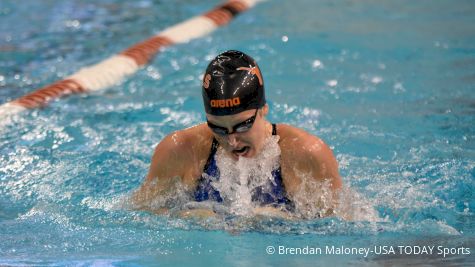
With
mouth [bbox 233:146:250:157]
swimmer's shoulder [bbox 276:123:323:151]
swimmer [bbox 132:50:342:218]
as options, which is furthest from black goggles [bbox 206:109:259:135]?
swimmer's shoulder [bbox 276:123:323:151]

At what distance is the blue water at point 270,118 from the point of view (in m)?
3.09

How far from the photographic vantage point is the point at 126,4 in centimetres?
816

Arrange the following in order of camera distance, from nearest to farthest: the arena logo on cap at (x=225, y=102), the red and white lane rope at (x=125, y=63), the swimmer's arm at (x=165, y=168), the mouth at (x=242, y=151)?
1. the arena logo on cap at (x=225, y=102)
2. the mouth at (x=242, y=151)
3. the swimmer's arm at (x=165, y=168)
4. the red and white lane rope at (x=125, y=63)

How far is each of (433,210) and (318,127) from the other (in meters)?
1.34

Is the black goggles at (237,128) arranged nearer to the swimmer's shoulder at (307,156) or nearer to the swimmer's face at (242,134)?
the swimmer's face at (242,134)

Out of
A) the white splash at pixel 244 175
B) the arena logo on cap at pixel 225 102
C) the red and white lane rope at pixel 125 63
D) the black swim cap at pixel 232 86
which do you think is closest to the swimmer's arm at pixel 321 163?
the white splash at pixel 244 175

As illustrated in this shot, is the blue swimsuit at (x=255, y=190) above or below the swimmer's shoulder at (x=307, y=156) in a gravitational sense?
below

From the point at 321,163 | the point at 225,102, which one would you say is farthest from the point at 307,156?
the point at 225,102

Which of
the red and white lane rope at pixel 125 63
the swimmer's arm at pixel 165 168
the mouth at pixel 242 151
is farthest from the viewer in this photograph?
the red and white lane rope at pixel 125 63

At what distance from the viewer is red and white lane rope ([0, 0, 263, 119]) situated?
16.8 ft

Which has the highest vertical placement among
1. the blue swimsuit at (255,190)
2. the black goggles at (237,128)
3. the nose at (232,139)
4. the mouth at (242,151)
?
the black goggles at (237,128)

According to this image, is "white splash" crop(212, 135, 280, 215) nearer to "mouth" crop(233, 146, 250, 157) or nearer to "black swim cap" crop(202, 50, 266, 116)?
"mouth" crop(233, 146, 250, 157)

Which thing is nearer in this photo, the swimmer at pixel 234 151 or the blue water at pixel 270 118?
the swimmer at pixel 234 151

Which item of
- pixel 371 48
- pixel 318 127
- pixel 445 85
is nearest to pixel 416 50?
pixel 371 48
